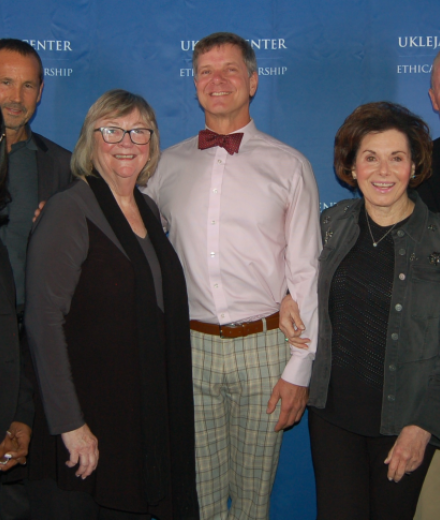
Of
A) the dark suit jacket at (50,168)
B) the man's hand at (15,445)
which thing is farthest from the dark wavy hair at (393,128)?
the man's hand at (15,445)

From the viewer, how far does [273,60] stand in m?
2.99

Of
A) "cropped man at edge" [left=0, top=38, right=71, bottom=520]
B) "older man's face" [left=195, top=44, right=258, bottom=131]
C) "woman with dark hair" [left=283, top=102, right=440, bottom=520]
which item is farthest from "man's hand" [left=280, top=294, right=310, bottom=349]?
"cropped man at edge" [left=0, top=38, right=71, bottom=520]

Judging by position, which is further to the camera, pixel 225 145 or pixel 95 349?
pixel 225 145

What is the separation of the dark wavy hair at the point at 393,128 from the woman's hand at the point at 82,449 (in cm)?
148

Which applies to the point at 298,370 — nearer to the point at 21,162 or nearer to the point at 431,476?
the point at 431,476

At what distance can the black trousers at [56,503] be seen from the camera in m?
1.89

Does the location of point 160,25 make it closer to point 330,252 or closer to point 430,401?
point 330,252

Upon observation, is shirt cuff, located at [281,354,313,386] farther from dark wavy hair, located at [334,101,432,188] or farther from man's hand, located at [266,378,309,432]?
dark wavy hair, located at [334,101,432,188]

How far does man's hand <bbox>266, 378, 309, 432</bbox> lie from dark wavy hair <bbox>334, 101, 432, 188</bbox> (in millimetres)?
973

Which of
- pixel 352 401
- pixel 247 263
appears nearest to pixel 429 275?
pixel 352 401

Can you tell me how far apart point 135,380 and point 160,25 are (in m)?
2.01

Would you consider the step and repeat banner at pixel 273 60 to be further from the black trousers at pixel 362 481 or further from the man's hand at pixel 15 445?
the man's hand at pixel 15 445

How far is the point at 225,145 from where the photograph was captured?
2453 millimetres

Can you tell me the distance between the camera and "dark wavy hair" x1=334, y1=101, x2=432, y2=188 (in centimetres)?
217
